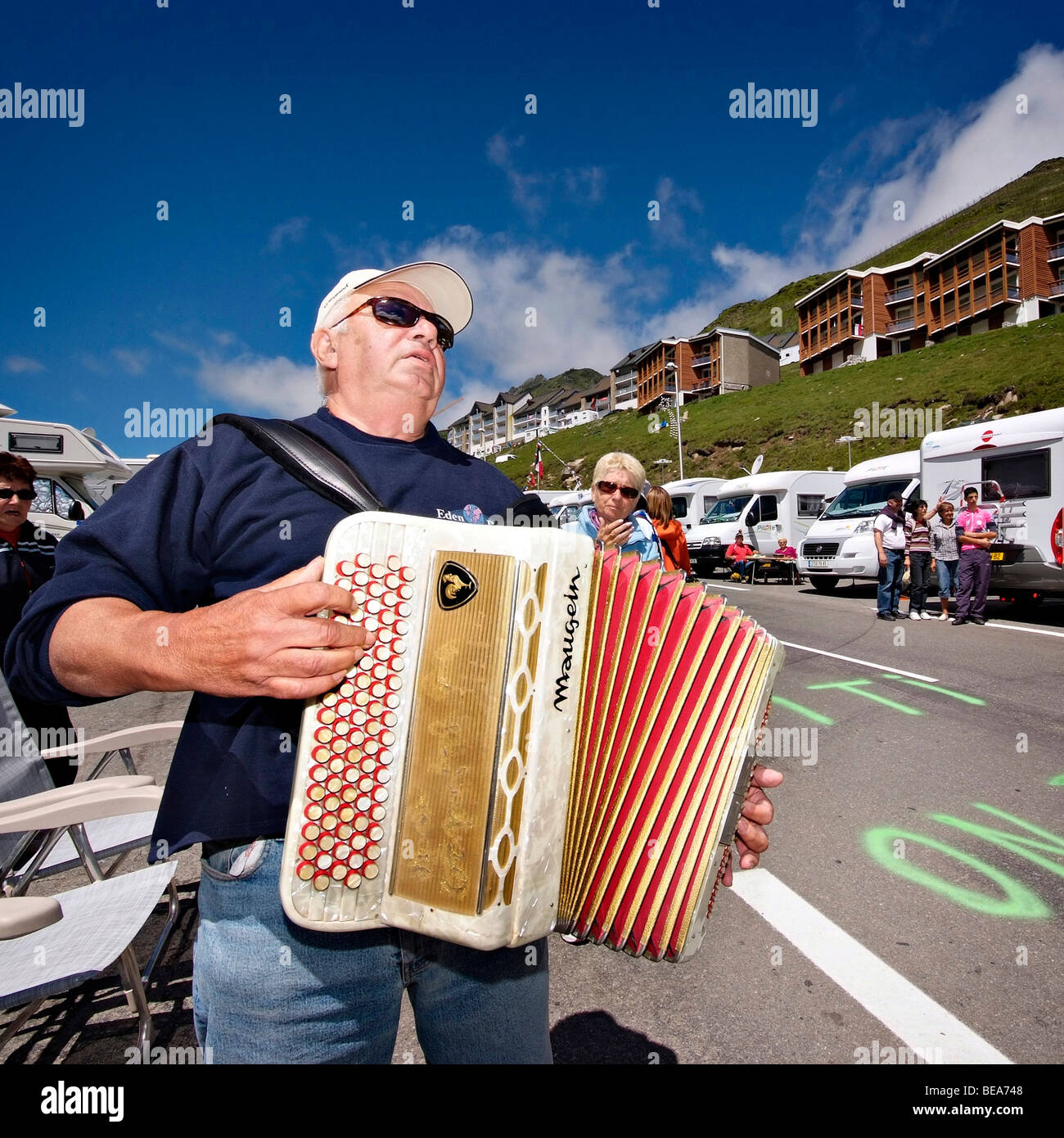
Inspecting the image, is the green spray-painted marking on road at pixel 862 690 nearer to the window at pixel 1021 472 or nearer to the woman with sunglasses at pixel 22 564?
the window at pixel 1021 472

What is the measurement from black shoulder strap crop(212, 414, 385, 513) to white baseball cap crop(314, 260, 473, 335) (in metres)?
0.43

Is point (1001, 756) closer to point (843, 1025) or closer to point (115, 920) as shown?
point (843, 1025)

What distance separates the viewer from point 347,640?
1014 mm

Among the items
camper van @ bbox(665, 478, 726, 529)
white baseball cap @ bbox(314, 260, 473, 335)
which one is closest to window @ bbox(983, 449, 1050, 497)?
camper van @ bbox(665, 478, 726, 529)

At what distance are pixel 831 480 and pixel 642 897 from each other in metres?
19.3

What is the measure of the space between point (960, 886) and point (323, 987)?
3097 mm

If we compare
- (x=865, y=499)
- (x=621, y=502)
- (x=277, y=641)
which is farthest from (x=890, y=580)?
(x=277, y=641)

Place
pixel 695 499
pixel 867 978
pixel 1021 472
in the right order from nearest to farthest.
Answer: pixel 867 978 < pixel 1021 472 < pixel 695 499

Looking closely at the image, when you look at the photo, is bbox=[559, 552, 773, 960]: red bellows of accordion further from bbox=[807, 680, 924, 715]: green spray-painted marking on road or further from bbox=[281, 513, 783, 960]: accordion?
bbox=[807, 680, 924, 715]: green spray-painted marking on road

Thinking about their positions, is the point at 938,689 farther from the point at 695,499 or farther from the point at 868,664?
the point at 695,499

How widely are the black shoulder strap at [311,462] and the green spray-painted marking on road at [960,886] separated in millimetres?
3187

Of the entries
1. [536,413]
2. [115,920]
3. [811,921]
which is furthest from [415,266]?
[536,413]

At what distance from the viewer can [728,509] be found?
19.2 m

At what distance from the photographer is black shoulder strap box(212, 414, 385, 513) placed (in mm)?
1204
